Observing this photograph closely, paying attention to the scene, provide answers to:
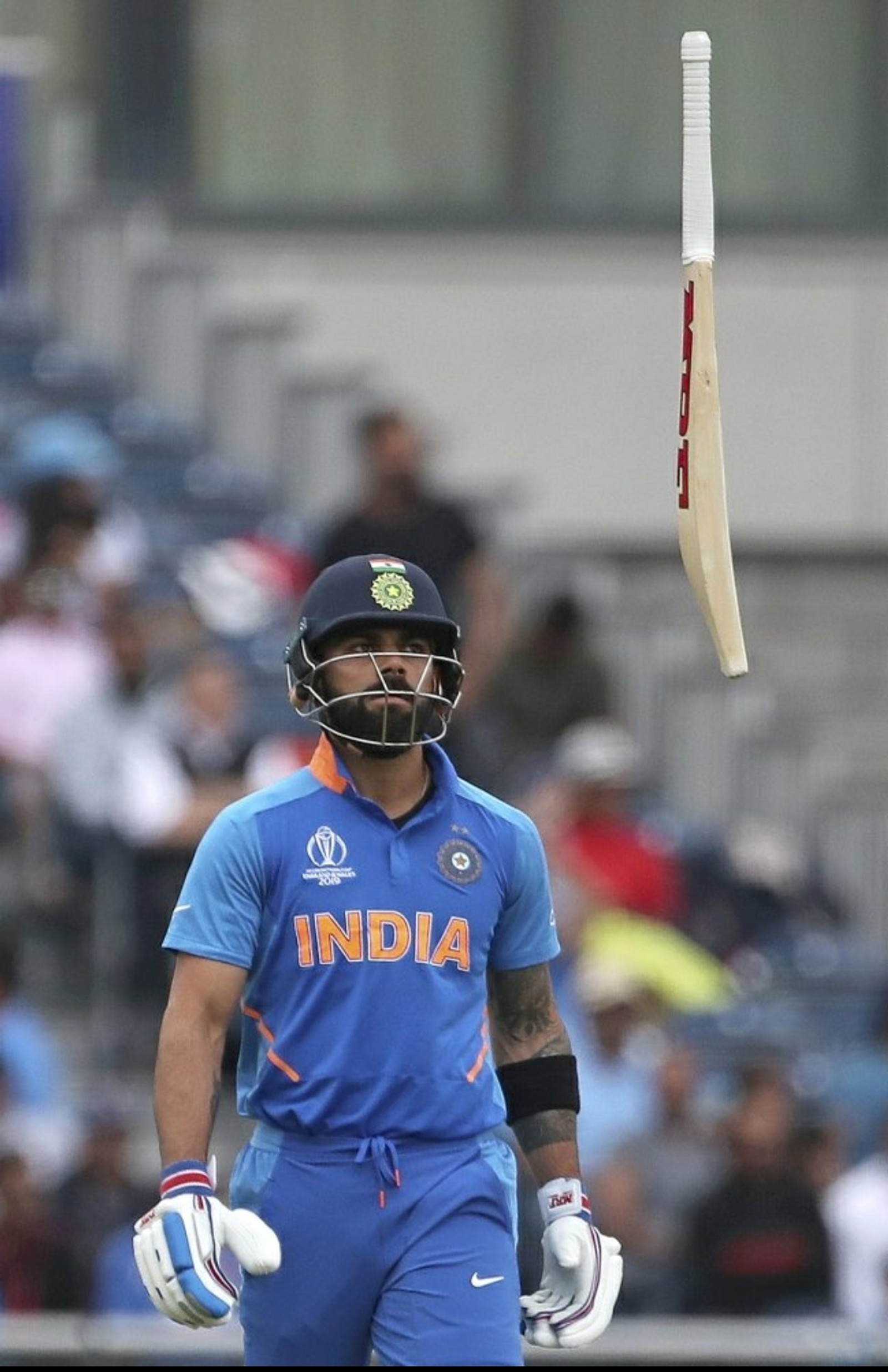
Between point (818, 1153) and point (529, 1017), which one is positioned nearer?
point (529, 1017)

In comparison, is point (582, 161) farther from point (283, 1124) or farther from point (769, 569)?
point (283, 1124)

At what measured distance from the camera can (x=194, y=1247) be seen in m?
5.53

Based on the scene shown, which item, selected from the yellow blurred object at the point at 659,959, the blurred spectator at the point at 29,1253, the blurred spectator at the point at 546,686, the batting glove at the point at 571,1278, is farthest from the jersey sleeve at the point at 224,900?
the blurred spectator at the point at 546,686

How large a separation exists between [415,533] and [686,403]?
228 inches

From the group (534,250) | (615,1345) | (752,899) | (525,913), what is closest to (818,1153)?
(615,1345)

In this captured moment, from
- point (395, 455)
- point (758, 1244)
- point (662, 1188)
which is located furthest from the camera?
point (395, 455)

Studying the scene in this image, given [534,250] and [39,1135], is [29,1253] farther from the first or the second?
[534,250]

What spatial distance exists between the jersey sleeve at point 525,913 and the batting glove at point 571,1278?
0.40 m

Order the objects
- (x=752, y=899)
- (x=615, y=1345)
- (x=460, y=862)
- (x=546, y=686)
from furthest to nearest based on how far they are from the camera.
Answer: (x=752, y=899) < (x=546, y=686) < (x=615, y=1345) < (x=460, y=862)

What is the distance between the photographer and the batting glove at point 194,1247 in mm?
5516

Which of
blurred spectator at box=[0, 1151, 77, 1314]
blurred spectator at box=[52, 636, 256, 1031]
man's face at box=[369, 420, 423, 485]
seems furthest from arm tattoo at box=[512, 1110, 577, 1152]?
man's face at box=[369, 420, 423, 485]

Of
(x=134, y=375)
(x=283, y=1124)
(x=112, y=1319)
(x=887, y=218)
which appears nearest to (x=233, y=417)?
(x=134, y=375)

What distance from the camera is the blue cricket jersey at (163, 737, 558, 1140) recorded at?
19.0ft

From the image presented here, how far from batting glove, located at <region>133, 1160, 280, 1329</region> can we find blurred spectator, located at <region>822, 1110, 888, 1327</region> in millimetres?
5178
